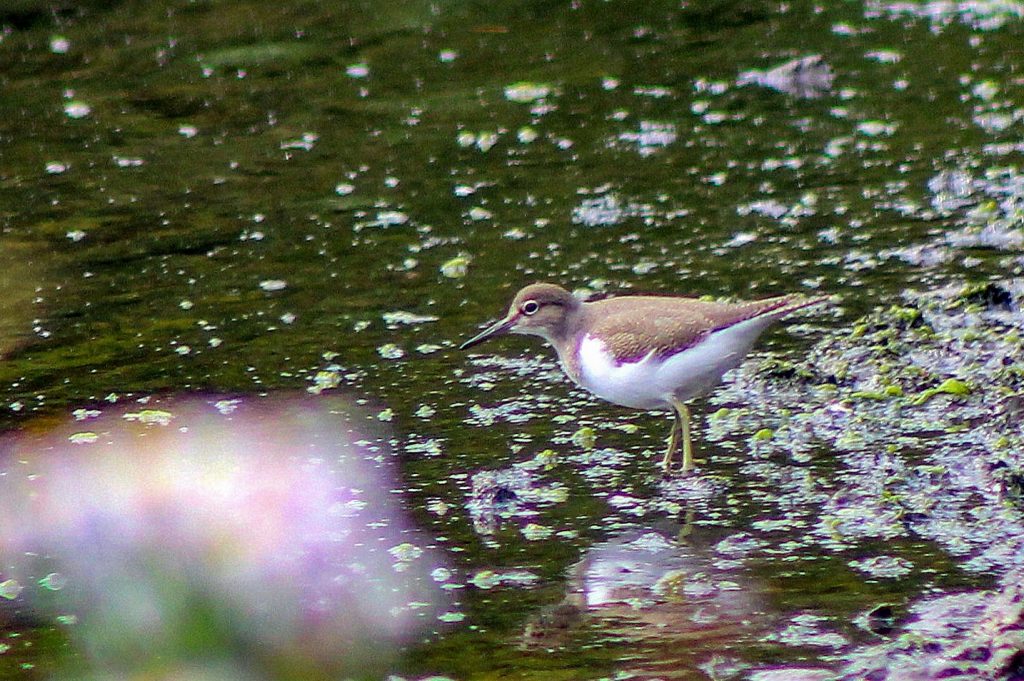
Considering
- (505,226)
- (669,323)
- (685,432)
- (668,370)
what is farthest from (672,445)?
(505,226)

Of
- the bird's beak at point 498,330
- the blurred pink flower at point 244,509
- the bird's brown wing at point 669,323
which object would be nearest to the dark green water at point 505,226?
the blurred pink flower at point 244,509

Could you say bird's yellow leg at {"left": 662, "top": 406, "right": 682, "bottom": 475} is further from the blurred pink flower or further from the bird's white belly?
the blurred pink flower

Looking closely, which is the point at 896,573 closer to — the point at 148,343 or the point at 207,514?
the point at 207,514

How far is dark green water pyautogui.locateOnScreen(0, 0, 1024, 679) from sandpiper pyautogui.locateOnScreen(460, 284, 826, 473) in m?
0.31

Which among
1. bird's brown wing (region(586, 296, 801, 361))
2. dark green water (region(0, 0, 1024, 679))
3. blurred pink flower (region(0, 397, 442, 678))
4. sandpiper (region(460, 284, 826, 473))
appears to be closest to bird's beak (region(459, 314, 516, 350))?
dark green water (region(0, 0, 1024, 679))

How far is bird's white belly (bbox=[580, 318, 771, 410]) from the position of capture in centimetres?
721

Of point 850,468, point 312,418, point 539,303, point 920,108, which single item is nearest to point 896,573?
point 850,468

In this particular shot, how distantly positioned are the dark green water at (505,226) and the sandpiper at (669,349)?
311 mm

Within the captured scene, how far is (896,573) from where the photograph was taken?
5.94 m

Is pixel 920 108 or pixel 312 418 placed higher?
pixel 920 108

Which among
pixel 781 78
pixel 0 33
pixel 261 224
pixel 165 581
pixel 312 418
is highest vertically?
pixel 0 33

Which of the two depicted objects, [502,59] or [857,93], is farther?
[502,59]

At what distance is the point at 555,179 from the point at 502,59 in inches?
130

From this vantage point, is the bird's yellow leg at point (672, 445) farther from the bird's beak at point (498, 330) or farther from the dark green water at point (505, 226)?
the bird's beak at point (498, 330)
